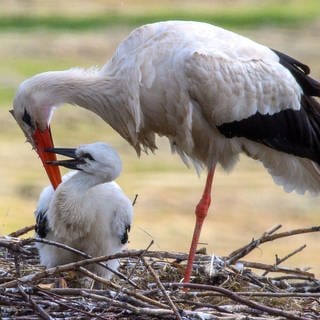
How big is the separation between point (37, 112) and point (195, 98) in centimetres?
93

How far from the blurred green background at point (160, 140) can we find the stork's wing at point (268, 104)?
0.98m

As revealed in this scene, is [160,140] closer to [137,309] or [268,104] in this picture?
[268,104]

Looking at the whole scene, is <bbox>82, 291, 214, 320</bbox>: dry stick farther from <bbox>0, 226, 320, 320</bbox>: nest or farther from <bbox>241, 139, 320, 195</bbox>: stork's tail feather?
<bbox>241, 139, 320, 195</bbox>: stork's tail feather

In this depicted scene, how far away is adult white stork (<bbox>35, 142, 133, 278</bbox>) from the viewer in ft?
26.3

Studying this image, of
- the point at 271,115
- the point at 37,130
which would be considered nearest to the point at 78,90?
the point at 37,130

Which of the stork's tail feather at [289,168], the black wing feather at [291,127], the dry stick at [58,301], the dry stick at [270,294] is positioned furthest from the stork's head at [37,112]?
the dry stick at [58,301]

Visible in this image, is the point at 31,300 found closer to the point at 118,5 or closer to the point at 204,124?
the point at 204,124

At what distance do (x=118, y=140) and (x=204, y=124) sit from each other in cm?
1633

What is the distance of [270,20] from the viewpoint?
4028cm

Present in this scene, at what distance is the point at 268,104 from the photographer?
8484mm

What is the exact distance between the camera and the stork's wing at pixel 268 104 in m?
8.26

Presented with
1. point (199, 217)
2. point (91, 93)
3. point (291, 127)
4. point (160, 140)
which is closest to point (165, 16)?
point (160, 140)

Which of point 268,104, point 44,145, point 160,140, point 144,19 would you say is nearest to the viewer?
point 44,145

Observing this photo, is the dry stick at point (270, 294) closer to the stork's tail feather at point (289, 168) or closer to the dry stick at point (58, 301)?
the dry stick at point (58, 301)
